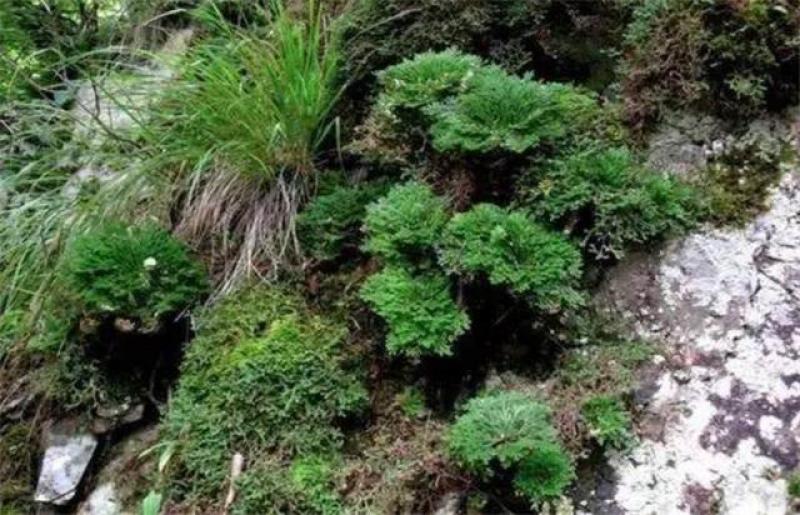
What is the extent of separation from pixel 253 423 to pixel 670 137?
1240 millimetres

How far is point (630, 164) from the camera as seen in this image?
1.86 m

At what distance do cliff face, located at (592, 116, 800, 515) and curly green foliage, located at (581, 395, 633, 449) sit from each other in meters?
0.03

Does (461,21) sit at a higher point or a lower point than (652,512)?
higher

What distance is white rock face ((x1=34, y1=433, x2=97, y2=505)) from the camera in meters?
1.94

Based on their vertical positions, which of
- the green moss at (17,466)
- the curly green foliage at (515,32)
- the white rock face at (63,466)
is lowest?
the green moss at (17,466)

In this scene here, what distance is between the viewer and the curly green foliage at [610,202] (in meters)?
1.79

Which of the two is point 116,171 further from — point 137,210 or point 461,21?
point 461,21

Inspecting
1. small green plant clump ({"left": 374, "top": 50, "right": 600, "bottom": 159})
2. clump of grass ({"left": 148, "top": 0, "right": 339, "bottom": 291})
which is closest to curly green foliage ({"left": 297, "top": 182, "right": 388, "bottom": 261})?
clump of grass ({"left": 148, "top": 0, "right": 339, "bottom": 291})

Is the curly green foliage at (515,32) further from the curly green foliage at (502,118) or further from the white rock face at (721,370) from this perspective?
the white rock face at (721,370)

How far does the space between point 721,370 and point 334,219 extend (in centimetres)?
102

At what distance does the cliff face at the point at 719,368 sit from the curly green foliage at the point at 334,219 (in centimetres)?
67

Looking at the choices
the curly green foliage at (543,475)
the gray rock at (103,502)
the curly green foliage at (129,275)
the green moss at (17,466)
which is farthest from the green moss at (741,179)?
the green moss at (17,466)

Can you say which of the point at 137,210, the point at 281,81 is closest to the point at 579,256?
the point at 281,81

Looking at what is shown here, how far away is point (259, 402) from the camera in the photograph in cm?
183
